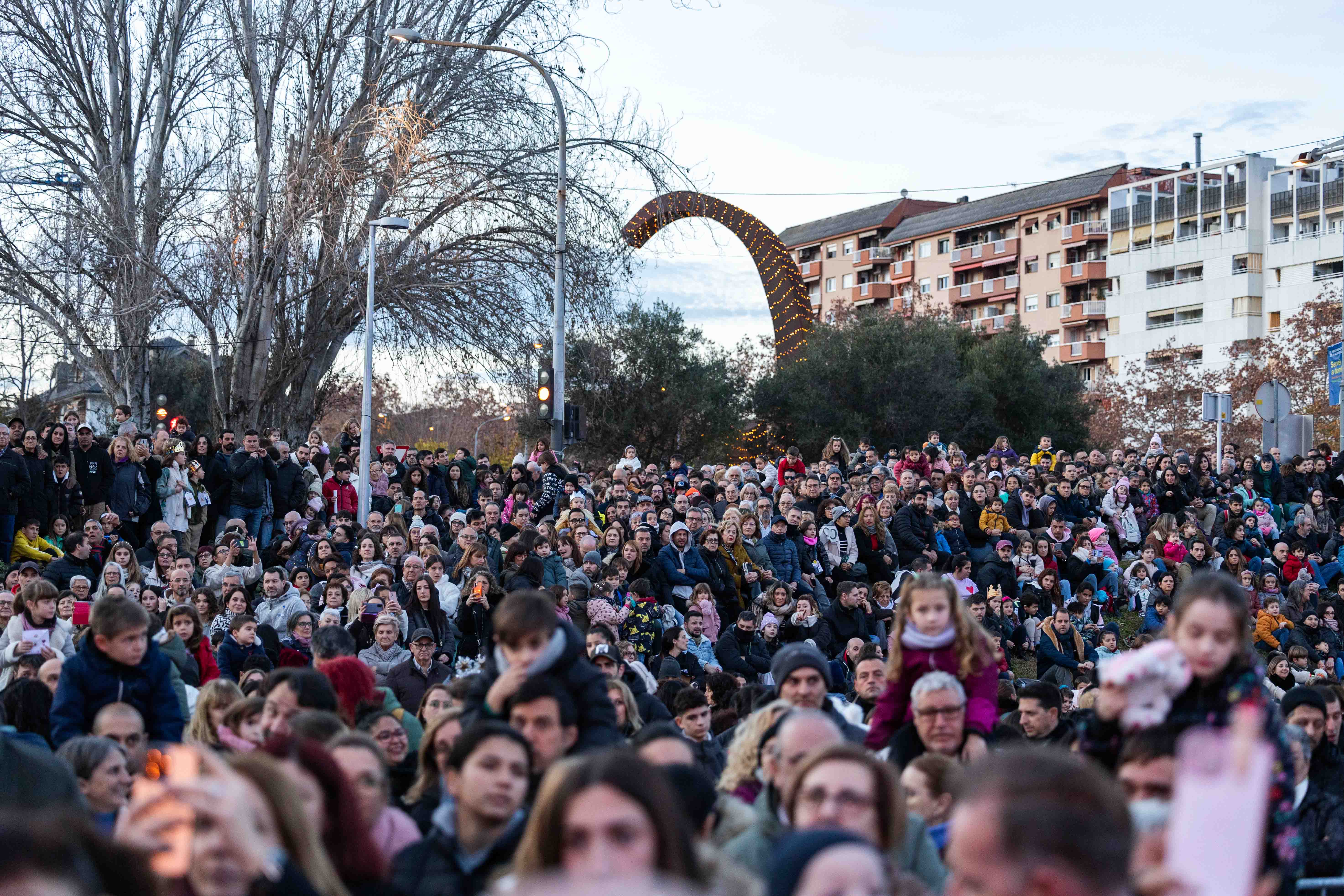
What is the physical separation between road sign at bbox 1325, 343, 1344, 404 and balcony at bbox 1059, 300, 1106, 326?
1860 inches

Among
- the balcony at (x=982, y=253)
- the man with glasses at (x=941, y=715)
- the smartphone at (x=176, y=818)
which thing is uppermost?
the balcony at (x=982, y=253)

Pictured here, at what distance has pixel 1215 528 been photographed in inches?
854

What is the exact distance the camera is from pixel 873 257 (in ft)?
285

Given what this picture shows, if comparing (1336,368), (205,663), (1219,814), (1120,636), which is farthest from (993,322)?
(1219,814)

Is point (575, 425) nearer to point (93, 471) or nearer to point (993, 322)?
point (93, 471)

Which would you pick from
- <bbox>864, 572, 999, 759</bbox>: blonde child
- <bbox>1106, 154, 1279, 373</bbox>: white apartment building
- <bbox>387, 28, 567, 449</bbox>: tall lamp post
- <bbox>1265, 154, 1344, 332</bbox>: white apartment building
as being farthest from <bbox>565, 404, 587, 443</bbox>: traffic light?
<bbox>1265, 154, 1344, 332</bbox>: white apartment building

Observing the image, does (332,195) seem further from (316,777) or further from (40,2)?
(316,777)

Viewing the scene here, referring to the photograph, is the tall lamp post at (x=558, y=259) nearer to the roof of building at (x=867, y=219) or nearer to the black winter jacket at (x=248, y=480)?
the black winter jacket at (x=248, y=480)

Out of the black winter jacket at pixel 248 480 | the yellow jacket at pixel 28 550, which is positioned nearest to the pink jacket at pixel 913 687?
the yellow jacket at pixel 28 550

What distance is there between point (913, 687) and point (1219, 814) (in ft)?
12.8

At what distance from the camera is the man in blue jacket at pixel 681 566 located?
581 inches

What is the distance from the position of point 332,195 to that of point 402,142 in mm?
1521

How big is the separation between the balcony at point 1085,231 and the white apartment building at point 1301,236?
29.8 feet

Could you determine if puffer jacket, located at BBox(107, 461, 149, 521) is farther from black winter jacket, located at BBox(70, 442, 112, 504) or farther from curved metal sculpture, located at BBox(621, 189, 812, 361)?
curved metal sculpture, located at BBox(621, 189, 812, 361)
